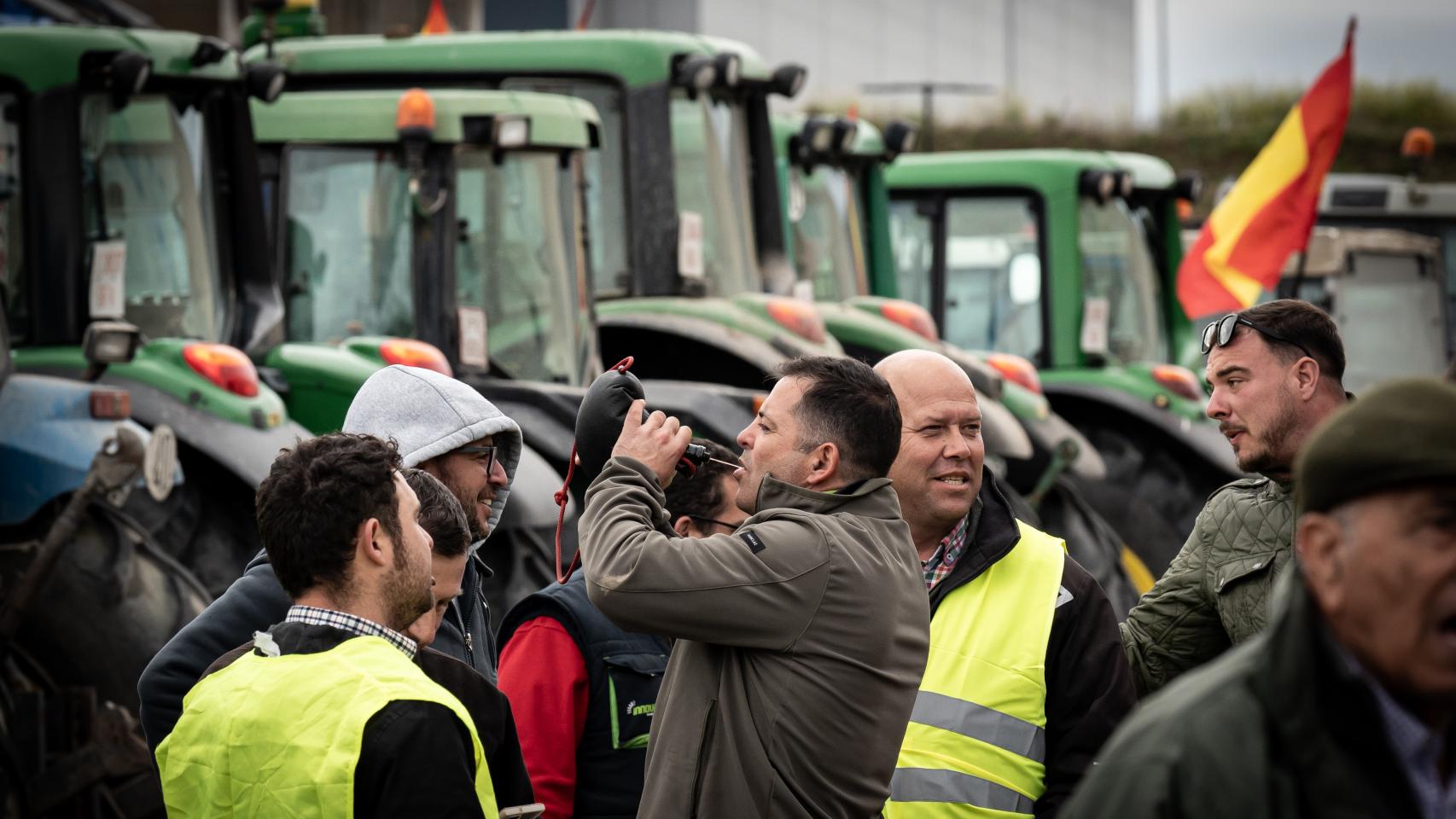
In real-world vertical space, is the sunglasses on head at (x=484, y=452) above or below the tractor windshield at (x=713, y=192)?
below

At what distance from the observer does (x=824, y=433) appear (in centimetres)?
313

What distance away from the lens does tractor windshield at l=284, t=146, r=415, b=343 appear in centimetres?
854

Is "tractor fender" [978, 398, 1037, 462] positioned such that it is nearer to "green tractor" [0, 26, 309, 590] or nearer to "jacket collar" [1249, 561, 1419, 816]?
"green tractor" [0, 26, 309, 590]

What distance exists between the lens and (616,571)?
292 centimetres

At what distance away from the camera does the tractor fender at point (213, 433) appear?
6766mm

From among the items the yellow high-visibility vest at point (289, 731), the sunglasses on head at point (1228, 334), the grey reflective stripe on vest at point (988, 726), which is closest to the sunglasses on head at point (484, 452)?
the grey reflective stripe on vest at point (988, 726)

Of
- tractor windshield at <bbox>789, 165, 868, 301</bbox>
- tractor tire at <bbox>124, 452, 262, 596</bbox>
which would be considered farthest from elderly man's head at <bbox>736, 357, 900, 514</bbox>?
tractor windshield at <bbox>789, 165, 868, 301</bbox>

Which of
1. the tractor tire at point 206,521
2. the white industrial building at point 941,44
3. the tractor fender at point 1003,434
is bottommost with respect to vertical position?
the tractor fender at point 1003,434

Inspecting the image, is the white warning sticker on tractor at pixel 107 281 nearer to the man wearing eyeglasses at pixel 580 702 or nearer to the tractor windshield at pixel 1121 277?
the man wearing eyeglasses at pixel 580 702

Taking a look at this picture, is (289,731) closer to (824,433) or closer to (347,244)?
(824,433)

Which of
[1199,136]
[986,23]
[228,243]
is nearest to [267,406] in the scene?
[228,243]

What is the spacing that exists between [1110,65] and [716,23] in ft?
36.7

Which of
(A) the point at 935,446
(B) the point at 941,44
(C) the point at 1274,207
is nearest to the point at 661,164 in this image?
(C) the point at 1274,207

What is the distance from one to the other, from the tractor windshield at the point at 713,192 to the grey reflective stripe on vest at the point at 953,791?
6.68 meters
